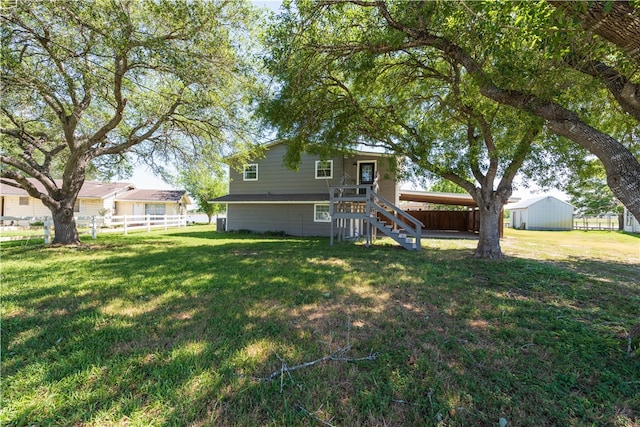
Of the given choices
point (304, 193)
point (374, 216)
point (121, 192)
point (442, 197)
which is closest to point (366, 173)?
point (304, 193)

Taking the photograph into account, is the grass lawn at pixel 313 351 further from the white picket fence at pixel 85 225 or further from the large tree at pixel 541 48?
the white picket fence at pixel 85 225

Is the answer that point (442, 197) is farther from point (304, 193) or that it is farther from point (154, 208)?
point (154, 208)

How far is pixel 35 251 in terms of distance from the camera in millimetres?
8641

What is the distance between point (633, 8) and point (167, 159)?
500 inches

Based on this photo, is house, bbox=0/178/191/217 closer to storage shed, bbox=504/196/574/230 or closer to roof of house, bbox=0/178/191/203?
roof of house, bbox=0/178/191/203

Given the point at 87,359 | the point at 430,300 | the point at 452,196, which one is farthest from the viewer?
the point at 452,196

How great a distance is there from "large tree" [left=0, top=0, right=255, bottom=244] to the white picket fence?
2847mm

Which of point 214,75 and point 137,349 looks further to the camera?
point 214,75

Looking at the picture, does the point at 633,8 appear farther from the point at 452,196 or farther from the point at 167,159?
the point at 452,196

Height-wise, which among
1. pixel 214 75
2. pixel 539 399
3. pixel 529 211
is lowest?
pixel 539 399

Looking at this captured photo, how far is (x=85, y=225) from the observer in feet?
64.9

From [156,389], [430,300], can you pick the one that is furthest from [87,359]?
[430,300]

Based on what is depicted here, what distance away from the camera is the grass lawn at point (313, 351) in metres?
2.03

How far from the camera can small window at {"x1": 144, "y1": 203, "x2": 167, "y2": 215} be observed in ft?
93.8
